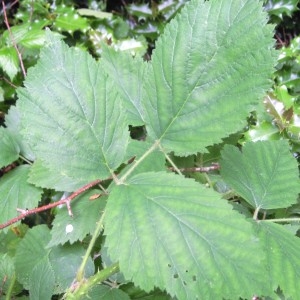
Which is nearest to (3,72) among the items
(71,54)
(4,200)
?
(4,200)

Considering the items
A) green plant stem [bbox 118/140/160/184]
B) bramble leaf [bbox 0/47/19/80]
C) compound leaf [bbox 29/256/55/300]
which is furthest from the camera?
bramble leaf [bbox 0/47/19/80]

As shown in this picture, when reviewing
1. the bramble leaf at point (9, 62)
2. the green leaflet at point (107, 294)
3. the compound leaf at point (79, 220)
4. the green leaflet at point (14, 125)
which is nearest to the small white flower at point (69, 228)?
the compound leaf at point (79, 220)

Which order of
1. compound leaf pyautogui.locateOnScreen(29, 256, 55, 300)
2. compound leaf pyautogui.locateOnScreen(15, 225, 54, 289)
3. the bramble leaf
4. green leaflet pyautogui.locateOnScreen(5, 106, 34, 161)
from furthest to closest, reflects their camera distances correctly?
the bramble leaf, green leaflet pyautogui.locateOnScreen(5, 106, 34, 161), compound leaf pyautogui.locateOnScreen(15, 225, 54, 289), compound leaf pyautogui.locateOnScreen(29, 256, 55, 300)

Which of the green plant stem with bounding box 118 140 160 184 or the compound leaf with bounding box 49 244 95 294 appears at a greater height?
the green plant stem with bounding box 118 140 160 184

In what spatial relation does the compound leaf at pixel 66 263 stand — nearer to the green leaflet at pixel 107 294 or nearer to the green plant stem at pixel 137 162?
the green leaflet at pixel 107 294

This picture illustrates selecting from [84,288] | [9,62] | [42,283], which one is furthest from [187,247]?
[9,62]

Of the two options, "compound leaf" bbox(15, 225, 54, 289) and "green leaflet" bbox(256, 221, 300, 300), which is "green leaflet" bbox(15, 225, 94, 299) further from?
"green leaflet" bbox(256, 221, 300, 300)

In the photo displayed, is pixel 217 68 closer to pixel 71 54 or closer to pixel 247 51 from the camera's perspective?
pixel 247 51

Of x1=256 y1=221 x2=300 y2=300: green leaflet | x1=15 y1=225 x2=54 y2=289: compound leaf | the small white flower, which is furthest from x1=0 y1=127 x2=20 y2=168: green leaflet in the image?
x1=256 y1=221 x2=300 y2=300: green leaflet
